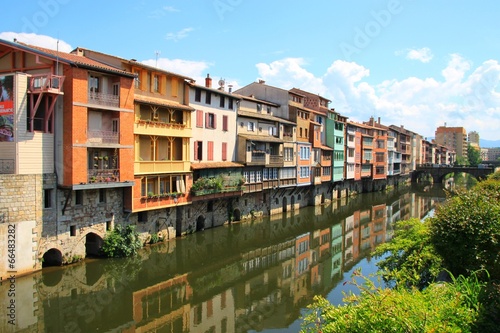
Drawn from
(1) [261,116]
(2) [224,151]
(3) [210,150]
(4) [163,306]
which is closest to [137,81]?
(3) [210,150]

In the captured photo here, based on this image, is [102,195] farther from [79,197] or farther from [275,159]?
[275,159]

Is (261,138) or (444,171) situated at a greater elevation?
(261,138)

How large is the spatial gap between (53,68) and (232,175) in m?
19.1

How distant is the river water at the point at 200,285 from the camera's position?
1906 cm

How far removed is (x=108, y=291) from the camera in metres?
22.2

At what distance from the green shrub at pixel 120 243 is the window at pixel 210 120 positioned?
12.8m

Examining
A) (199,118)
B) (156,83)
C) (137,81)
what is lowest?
(199,118)

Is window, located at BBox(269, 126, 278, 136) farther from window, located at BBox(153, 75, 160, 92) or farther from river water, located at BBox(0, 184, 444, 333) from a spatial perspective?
window, located at BBox(153, 75, 160, 92)

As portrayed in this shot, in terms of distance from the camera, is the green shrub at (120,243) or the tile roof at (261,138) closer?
the green shrub at (120,243)

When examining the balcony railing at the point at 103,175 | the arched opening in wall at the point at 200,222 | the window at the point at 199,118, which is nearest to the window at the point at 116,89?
the balcony railing at the point at 103,175

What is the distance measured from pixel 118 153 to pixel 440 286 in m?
22.2

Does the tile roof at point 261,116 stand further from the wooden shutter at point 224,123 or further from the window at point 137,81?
the window at point 137,81

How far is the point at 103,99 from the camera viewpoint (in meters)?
26.6

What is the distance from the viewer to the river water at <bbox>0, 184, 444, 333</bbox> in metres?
19.1
